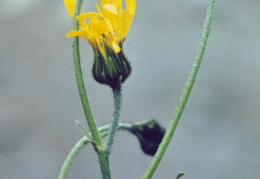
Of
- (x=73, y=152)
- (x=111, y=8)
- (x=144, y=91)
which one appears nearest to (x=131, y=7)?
(x=111, y=8)

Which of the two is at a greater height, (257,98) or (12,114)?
(12,114)

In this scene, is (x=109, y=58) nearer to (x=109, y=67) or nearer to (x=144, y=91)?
(x=109, y=67)

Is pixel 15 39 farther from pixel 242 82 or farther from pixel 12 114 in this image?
pixel 242 82

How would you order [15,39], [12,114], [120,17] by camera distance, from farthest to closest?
[15,39] → [12,114] → [120,17]

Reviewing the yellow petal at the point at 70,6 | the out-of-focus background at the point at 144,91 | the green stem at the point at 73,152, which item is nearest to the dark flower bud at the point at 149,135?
the green stem at the point at 73,152

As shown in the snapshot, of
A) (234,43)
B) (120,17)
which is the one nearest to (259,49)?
(234,43)

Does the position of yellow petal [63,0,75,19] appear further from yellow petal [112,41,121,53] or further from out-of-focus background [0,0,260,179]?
out-of-focus background [0,0,260,179]

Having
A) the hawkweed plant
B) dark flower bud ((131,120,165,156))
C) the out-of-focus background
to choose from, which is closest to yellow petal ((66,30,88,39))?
the hawkweed plant
